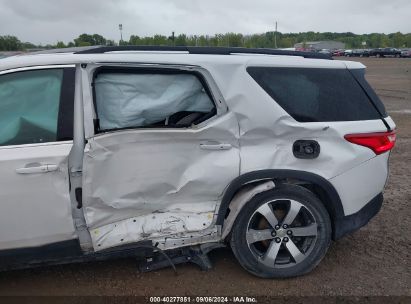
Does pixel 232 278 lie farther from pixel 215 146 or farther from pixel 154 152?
pixel 154 152

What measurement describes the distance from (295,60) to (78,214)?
2044 millimetres

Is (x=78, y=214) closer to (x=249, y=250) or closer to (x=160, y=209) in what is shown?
(x=160, y=209)

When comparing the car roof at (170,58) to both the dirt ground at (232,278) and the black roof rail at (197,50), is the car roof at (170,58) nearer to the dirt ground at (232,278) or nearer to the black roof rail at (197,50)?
the black roof rail at (197,50)

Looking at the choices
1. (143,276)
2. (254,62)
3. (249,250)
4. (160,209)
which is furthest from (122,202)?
(254,62)

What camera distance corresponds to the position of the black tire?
3.15m

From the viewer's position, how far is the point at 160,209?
3.10 m

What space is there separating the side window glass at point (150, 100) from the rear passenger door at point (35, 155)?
26cm

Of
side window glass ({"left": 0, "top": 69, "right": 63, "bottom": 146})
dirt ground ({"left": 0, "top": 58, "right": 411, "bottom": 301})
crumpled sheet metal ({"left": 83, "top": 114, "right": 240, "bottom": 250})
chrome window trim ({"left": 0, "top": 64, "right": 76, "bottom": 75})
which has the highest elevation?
chrome window trim ({"left": 0, "top": 64, "right": 76, "bottom": 75})

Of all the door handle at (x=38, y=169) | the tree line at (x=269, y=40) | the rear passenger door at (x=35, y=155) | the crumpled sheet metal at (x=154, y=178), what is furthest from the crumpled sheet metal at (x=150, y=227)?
the tree line at (x=269, y=40)

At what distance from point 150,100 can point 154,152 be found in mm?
420

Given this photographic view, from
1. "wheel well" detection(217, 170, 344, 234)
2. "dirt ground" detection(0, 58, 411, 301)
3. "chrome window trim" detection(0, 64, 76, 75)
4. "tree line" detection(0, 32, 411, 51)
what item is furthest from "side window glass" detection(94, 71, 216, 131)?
"tree line" detection(0, 32, 411, 51)

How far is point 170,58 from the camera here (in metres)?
3.03

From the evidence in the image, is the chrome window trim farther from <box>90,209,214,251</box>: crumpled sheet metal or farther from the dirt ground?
the dirt ground

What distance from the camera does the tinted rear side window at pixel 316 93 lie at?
3154mm
